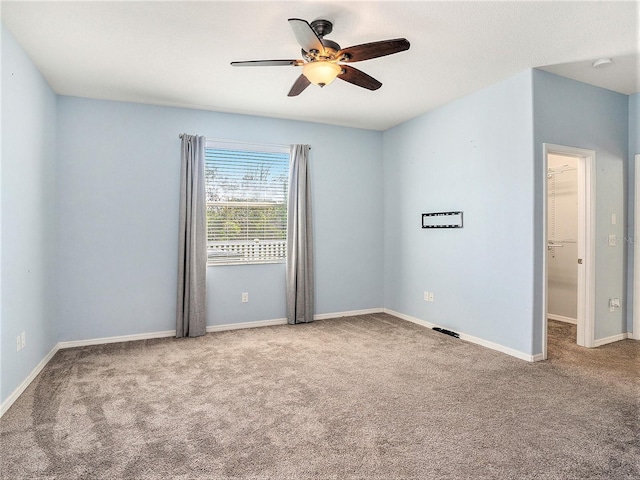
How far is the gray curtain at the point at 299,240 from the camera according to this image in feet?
15.7

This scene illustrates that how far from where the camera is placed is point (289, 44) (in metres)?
2.86

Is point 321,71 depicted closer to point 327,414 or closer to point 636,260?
point 327,414

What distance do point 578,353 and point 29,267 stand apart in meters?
4.93

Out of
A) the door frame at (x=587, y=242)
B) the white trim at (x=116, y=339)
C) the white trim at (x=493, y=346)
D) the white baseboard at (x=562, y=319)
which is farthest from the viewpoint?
the white baseboard at (x=562, y=319)

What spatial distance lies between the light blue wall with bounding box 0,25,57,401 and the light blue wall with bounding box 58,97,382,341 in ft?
0.58

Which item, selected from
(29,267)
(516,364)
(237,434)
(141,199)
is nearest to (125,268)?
(141,199)

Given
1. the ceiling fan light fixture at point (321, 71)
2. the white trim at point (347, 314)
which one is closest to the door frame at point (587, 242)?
the white trim at point (347, 314)

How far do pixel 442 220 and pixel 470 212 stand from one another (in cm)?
41

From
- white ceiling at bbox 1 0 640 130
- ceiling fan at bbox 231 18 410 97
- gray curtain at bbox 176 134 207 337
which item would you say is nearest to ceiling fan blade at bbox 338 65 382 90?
ceiling fan at bbox 231 18 410 97

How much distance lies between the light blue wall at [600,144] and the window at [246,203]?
2881mm

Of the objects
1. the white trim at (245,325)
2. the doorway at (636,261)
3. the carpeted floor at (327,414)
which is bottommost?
the carpeted floor at (327,414)

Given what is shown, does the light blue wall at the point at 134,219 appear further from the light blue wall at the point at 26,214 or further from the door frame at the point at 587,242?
the door frame at the point at 587,242

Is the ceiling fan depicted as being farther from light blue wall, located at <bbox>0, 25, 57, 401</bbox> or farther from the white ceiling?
light blue wall, located at <bbox>0, 25, 57, 401</bbox>

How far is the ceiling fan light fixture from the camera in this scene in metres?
2.50
